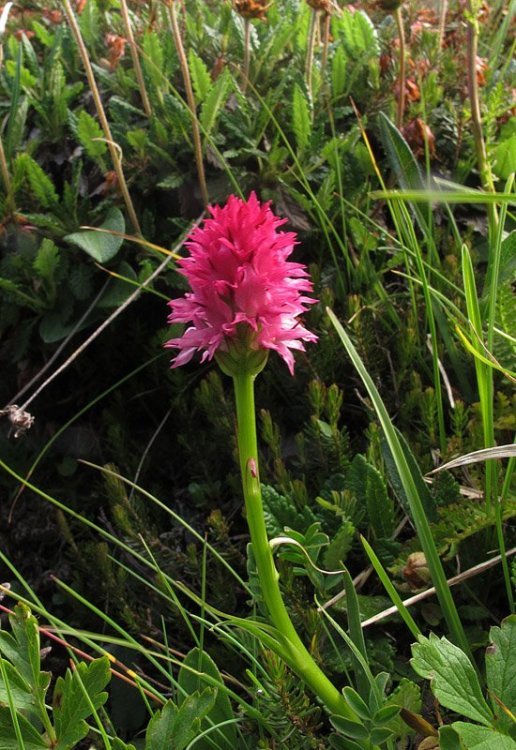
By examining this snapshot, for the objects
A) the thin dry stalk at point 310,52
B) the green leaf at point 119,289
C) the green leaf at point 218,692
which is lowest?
the green leaf at point 218,692

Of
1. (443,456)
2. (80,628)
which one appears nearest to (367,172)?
(443,456)

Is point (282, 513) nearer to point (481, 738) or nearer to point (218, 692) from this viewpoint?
point (218, 692)

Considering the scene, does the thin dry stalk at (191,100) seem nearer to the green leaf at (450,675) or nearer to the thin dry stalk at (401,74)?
the thin dry stalk at (401,74)

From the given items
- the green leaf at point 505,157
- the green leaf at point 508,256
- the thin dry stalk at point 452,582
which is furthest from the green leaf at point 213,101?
the thin dry stalk at point 452,582

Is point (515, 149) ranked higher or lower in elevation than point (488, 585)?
higher

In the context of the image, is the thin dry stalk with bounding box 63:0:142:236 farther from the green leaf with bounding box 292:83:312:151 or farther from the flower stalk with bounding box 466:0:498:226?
the flower stalk with bounding box 466:0:498:226

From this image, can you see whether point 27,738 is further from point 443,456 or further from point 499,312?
point 499,312
